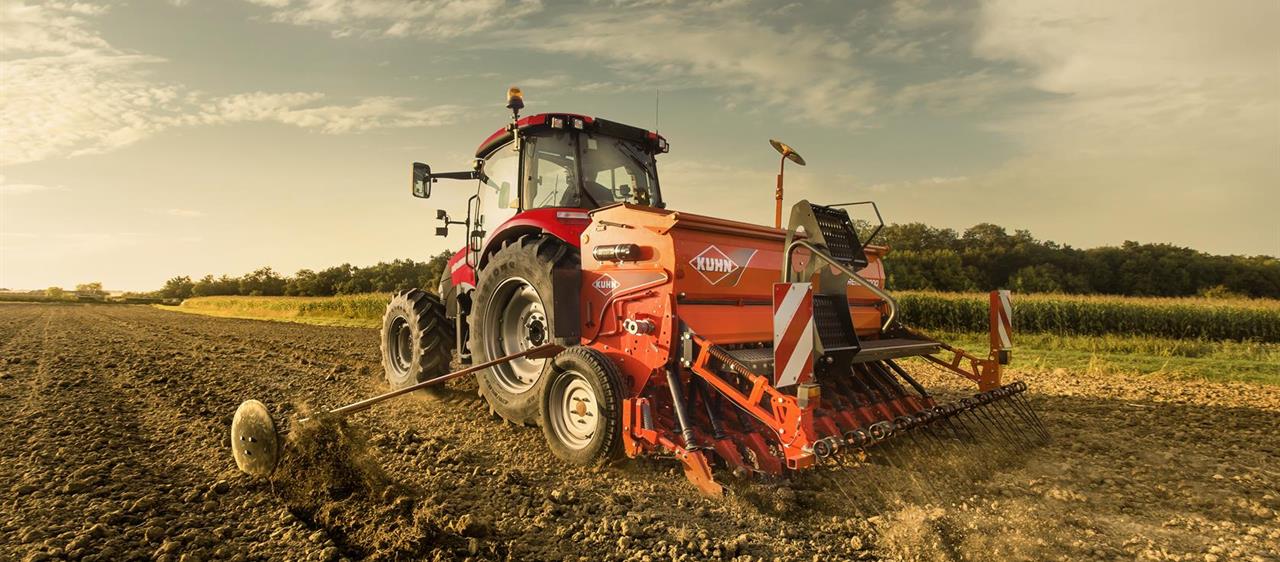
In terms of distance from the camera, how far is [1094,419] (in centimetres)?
565

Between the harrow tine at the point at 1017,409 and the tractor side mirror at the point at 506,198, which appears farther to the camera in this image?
the tractor side mirror at the point at 506,198

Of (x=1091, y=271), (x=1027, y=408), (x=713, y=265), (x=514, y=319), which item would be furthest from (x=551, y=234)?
(x=1091, y=271)

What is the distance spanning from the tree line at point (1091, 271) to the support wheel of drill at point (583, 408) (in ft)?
79.1

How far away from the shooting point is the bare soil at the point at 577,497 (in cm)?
289

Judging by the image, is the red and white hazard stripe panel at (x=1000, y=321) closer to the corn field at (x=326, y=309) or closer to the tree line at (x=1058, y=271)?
the corn field at (x=326, y=309)

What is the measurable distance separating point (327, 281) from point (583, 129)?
4069cm

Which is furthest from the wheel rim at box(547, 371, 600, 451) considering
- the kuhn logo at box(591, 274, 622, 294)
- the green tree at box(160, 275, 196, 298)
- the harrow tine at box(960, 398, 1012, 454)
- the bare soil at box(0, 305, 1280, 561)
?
the green tree at box(160, 275, 196, 298)

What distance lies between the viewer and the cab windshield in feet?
18.0

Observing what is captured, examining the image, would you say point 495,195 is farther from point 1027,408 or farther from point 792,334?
point 1027,408

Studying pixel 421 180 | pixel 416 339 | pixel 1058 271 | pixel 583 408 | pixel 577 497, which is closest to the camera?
pixel 577 497

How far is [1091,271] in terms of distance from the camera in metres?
32.2

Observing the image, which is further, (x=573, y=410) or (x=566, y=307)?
(x=566, y=307)

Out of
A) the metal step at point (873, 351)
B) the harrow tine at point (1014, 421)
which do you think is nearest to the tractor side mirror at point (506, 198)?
the metal step at point (873, 351)

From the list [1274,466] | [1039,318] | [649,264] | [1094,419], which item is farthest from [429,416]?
[1039,318]
